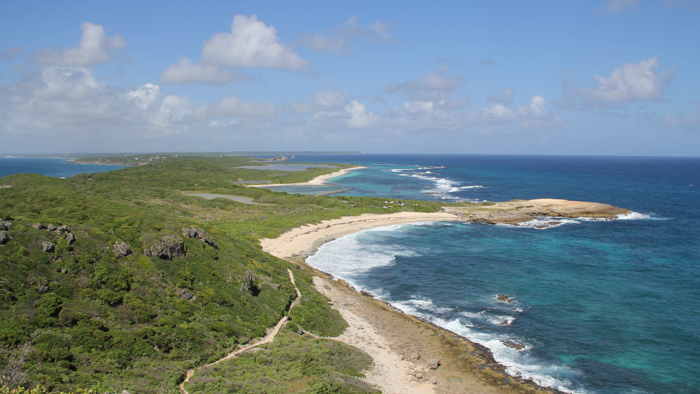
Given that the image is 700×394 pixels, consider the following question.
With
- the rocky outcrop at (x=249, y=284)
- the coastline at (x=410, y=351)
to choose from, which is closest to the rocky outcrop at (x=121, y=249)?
the rocky outcrop at (x=249, y=284)

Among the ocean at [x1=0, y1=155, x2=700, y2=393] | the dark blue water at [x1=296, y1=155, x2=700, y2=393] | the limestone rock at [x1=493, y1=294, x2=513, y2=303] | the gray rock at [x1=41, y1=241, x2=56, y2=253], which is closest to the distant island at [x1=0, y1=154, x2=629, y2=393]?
the gray rock at [x1=41, y1=241, x2=56, y2=253]

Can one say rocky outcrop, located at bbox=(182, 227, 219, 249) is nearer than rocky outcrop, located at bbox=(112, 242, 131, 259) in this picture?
Answer: No

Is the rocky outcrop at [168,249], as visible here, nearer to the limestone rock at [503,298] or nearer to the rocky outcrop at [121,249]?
the rocky outcrop at [121,249]

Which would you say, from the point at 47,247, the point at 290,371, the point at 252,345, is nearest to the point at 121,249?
the point at 47,247

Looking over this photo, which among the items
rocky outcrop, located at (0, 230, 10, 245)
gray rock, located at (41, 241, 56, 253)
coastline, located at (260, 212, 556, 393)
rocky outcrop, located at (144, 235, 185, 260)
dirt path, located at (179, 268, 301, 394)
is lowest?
coastline, located at (260, 212, 556, 393)

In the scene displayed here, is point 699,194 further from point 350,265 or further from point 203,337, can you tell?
point 203,337

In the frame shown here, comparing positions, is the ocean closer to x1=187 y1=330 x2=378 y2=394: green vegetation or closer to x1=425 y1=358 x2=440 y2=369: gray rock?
x1=425 y1=358 x2=440 y2=369: gray rock

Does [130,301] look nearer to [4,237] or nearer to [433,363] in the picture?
[4,237]

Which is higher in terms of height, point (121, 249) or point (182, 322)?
point (121, 249)
